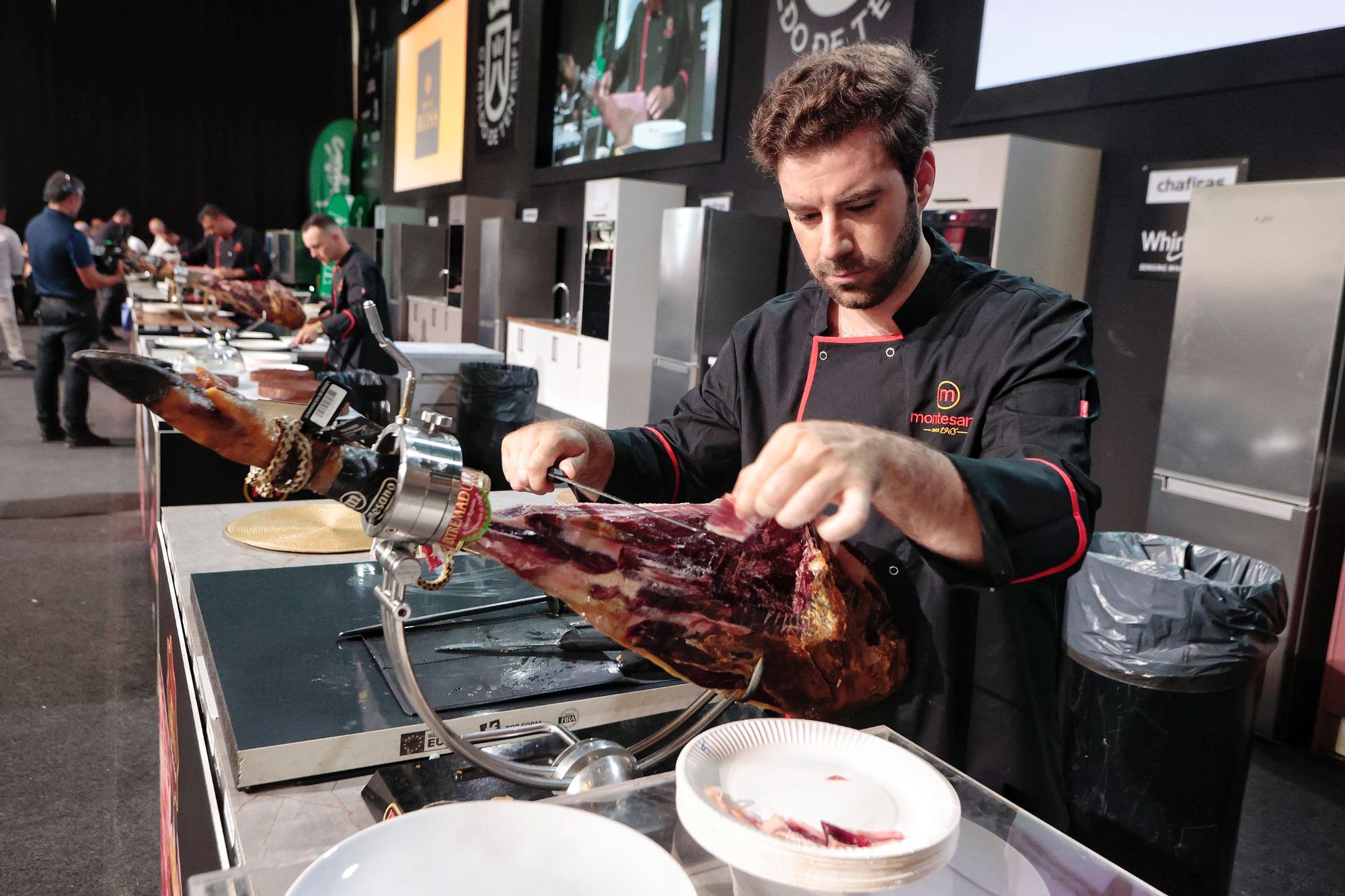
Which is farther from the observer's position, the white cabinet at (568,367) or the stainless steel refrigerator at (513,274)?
the stainless steel refrigerator at (513,274)

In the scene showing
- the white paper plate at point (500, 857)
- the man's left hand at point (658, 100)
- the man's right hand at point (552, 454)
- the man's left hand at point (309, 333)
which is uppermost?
the man's left hand at point (658, 100)

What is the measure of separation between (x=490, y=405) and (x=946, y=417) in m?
3.44

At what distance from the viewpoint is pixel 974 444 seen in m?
1.30

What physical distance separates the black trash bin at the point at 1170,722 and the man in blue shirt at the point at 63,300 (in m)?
5.61

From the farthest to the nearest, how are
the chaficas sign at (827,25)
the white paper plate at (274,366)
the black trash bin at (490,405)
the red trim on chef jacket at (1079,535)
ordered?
1. the chaficas sign at (827,25)
2. the black trash bin at (490,405)
3. the white paper plate at (274,366)
4. the red trim on chef jacket at (1079,535)

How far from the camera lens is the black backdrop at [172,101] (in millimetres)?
13977

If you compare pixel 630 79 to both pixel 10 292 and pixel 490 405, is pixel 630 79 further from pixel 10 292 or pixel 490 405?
pixel 10 292

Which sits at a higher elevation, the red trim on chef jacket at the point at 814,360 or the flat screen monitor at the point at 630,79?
the flat screen monitor at the point at 630,79

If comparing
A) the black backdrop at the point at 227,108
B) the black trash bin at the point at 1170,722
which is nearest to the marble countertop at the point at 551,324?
the black backdrop at the point at 227,108

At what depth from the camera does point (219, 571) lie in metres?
1.58

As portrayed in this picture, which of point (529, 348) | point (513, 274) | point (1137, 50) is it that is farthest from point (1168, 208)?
point (513, 274)

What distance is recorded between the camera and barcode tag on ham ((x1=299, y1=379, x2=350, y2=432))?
0.83 metres

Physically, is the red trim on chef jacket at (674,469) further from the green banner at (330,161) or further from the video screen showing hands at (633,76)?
the green banner at (330,161)

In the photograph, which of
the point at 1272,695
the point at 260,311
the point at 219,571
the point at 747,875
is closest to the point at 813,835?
the point at 747,875
